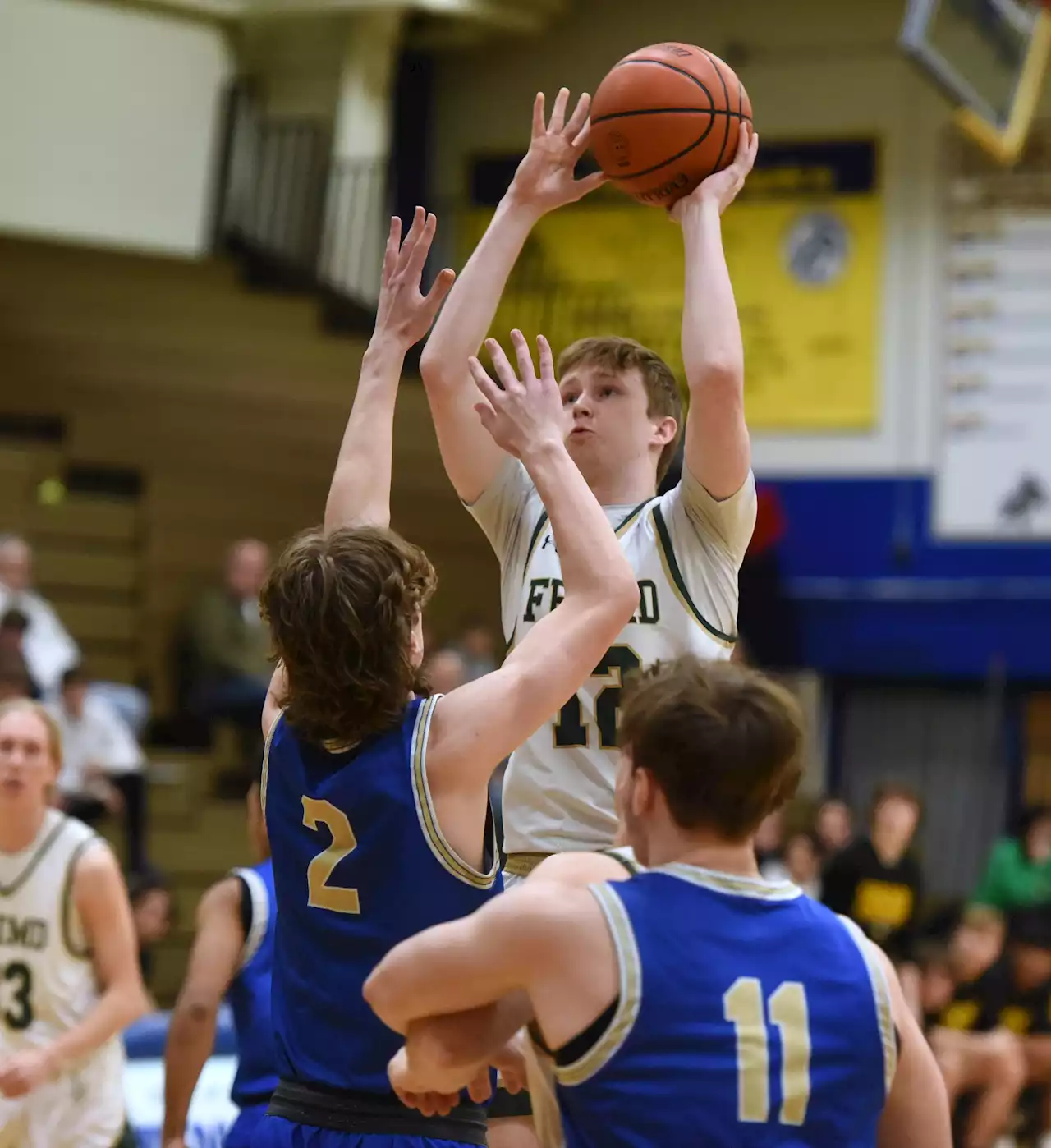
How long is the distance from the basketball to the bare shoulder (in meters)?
1.86

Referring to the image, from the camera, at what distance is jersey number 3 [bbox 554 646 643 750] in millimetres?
3818

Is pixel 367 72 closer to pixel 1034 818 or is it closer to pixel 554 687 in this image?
pixel 1034 818

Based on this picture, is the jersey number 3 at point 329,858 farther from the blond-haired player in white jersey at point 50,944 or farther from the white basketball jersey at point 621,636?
the blond-haired player in white jersey at point 50,944

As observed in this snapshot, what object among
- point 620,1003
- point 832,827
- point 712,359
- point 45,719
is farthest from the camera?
point 832,827

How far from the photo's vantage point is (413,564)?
3111 millimetres

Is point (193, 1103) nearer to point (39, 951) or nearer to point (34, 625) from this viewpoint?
point (39, 951)

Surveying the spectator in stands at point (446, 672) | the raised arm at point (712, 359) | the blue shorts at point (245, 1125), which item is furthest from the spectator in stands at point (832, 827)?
the raised arm at point (712, 359)

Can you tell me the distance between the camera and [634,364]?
4.11 meters

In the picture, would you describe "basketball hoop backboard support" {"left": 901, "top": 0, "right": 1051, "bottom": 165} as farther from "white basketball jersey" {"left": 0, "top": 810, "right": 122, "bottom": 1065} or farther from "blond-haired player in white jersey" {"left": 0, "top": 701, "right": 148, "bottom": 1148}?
"white basketball jersey" {"left": 0, "top": 810, "right": 122, "bottom": 1065}

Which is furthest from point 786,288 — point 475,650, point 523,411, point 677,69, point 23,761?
point 523,411

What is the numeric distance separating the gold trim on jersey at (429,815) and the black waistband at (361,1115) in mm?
370

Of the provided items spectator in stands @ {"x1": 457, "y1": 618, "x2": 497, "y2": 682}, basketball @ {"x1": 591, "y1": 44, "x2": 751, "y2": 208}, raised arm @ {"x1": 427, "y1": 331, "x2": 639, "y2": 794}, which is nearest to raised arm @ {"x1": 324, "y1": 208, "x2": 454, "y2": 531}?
basketball @ {"x1": 591, "y1": 44, "x2": 751, "y2": 208}

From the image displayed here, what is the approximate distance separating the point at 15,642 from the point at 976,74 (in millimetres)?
5655

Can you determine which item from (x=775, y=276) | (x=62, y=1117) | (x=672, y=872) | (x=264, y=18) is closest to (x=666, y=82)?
(x=672, y=872)
